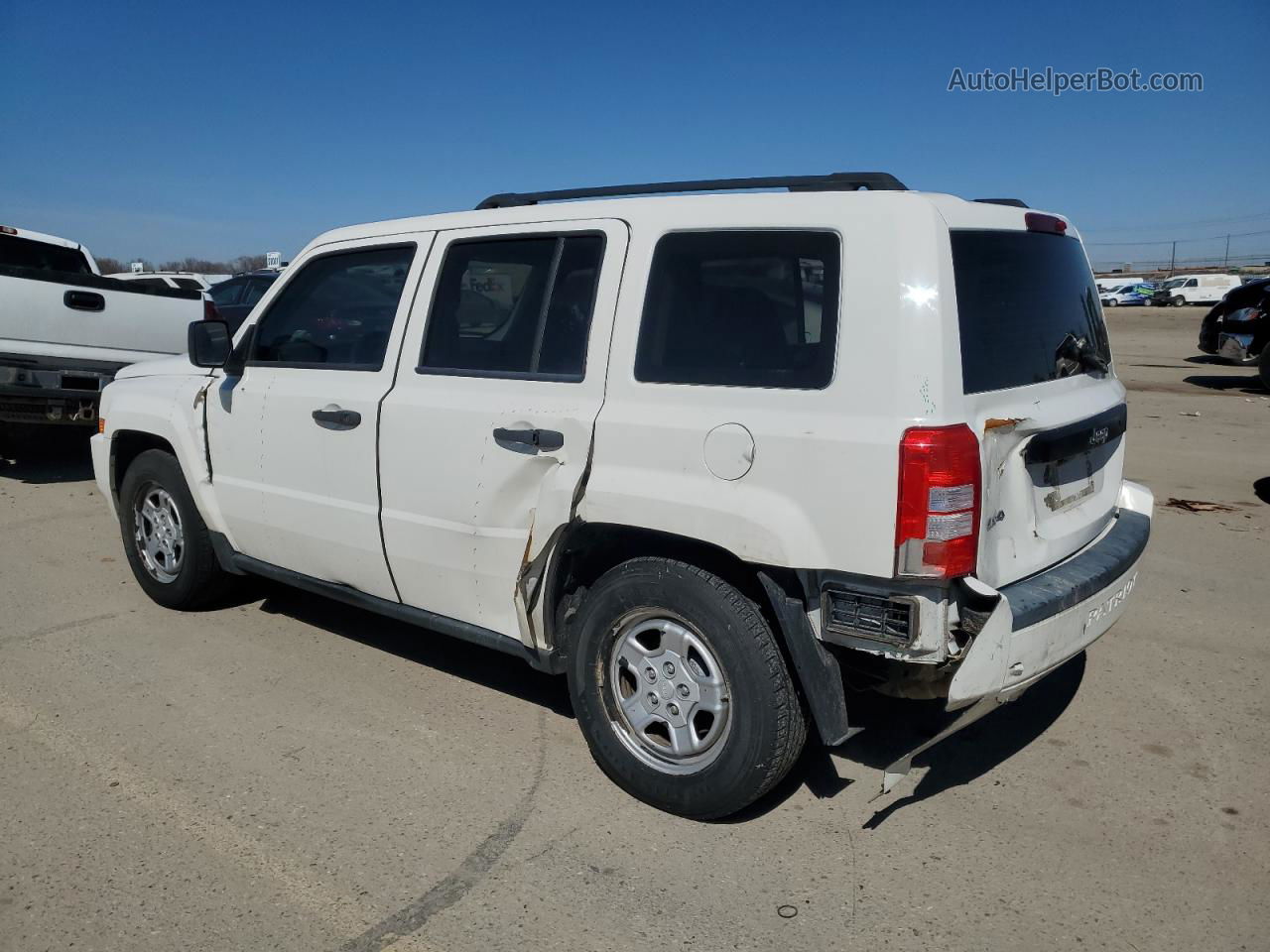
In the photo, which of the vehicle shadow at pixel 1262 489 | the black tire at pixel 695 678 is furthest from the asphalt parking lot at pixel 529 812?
the vehicle shadow at pixel 1262 489

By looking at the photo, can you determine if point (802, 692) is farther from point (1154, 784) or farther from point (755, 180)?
point (755, 180)

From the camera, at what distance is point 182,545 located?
5195 mm

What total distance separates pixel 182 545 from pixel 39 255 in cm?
696

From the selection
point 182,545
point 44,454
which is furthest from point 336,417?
point 44,454

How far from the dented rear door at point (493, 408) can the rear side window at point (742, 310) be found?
0.63 feet

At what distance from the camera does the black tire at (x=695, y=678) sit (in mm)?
3105

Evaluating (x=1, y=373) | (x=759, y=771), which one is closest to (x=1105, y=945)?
(x=759, y=771)

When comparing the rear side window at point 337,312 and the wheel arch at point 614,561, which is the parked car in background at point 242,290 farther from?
the wheel arch at point 614,561

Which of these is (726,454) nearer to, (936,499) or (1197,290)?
(936,499)

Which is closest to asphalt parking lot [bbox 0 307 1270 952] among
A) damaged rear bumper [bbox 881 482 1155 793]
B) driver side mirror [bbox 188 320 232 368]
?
damaged rear bumper [bbox 881 482 1155 793]

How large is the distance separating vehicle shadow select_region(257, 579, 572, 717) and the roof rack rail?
204 cm

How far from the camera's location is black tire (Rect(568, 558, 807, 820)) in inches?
122

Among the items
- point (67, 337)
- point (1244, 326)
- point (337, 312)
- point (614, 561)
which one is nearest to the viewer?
point (614, 561)

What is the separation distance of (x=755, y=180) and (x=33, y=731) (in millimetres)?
3433
